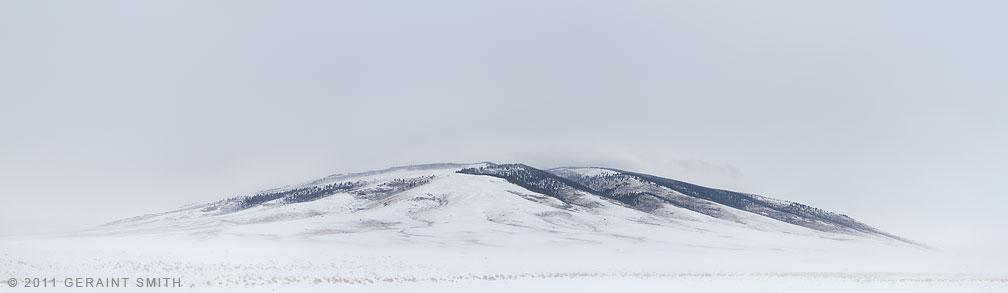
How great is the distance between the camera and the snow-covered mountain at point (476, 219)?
104938mm

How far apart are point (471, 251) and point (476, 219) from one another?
4830 centimetres

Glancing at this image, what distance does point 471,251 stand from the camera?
7612 centimetres

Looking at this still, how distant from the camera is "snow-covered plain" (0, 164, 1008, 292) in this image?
32.8 metres

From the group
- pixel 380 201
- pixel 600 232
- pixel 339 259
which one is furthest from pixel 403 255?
pixel 380 201

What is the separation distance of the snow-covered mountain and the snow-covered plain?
22.5 inches

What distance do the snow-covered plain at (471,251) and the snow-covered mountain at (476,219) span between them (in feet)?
1.88
